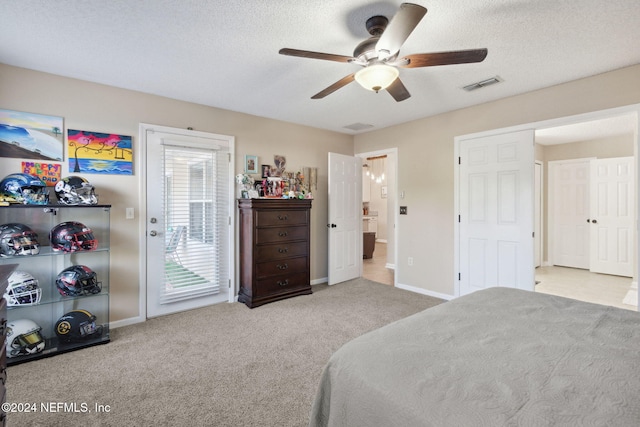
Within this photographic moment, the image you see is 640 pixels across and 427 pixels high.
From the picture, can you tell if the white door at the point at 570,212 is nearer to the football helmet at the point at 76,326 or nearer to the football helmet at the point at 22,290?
the football helmet at the point at 76,326

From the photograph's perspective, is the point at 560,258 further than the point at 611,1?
Yes

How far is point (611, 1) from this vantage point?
182 cm

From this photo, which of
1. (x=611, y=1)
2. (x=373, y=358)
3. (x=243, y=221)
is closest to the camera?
(x=373, y=358)

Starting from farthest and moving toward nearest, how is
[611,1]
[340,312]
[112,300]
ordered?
[340,312] < [112,300] < [611,1]

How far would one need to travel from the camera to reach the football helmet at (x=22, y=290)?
7.82 ft

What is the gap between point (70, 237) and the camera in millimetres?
2617

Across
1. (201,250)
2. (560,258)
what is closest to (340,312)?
(201,250)

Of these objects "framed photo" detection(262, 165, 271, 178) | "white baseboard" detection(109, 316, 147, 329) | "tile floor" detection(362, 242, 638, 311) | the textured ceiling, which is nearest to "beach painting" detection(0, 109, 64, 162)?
the textured ceiling

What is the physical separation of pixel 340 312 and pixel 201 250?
1.88 metres

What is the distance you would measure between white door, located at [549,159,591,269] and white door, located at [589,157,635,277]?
19 centimetres

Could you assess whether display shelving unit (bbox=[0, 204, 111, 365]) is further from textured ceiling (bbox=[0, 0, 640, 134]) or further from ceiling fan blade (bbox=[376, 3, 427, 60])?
ceiling fan blade (bbox=[376, 3, 427, 60])

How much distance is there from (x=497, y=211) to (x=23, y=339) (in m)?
4.84

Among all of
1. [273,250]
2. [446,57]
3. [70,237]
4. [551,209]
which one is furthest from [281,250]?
[551,209]

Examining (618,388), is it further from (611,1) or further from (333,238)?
(333,238)
